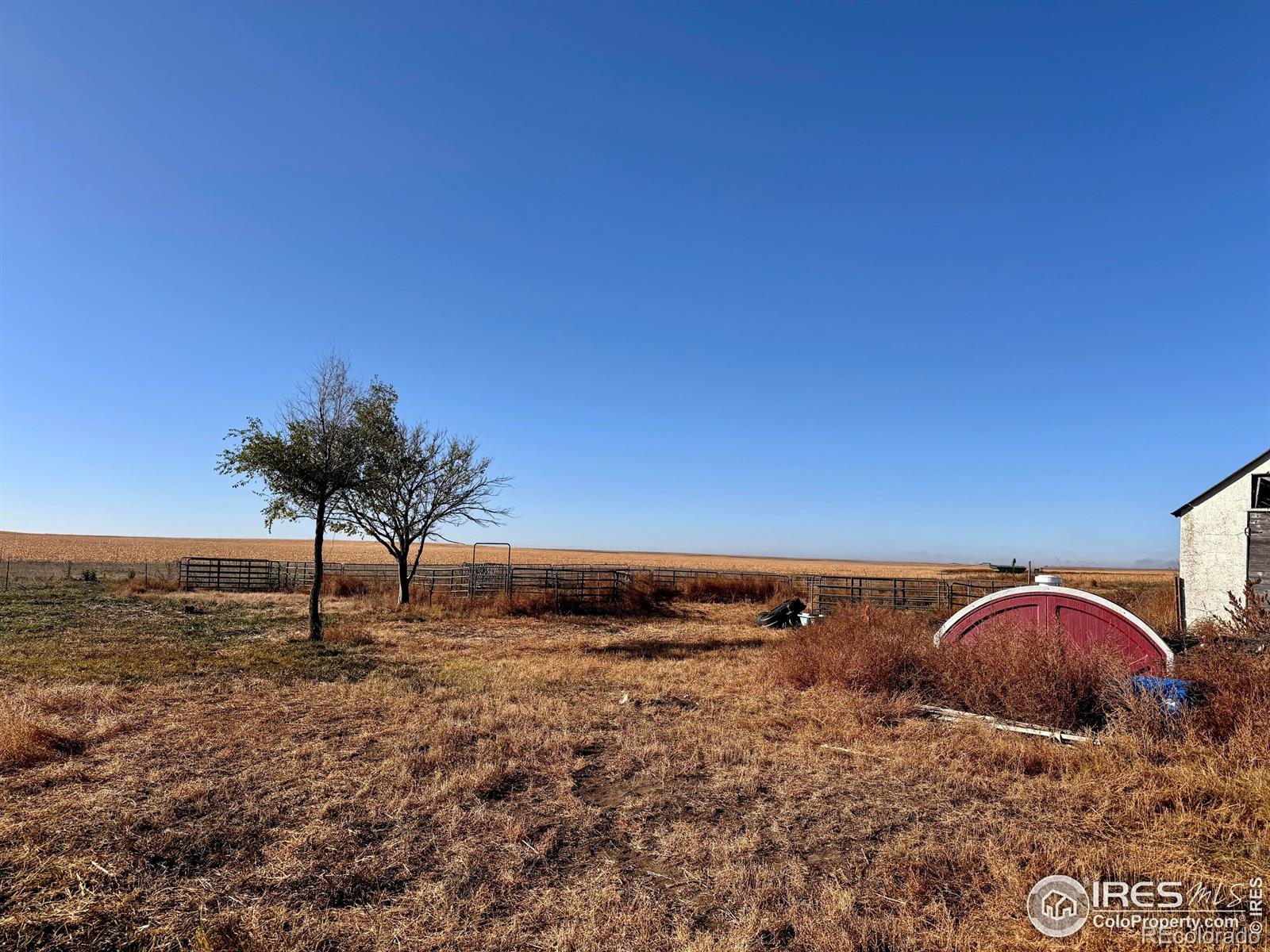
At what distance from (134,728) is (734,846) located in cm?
734

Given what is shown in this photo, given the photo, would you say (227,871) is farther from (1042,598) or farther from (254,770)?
(1042,598)

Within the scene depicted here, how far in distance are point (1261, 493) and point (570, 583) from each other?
20.7 m

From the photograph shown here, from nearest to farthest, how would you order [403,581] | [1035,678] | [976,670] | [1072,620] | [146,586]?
[1035,678] → [976,670] → [1072,620] → [403,581] → [146,586]

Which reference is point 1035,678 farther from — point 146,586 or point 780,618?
point 146,586

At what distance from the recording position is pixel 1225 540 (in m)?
15.4

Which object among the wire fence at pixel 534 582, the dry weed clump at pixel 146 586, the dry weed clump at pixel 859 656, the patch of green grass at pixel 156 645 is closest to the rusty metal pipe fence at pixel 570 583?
the wire fence at pixel 534 582

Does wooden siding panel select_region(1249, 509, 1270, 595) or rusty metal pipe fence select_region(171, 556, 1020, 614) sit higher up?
wooden siding panel select_region(1249, 509, 1270, 595)

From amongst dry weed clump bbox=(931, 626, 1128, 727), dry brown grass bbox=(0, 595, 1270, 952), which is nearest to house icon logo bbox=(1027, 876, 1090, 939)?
dry brown grass bbox=(0, 595, 1270, 952)

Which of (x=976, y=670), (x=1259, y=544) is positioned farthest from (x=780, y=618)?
(x=976, y=670)

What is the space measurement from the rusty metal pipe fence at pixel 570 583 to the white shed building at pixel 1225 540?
5.52m

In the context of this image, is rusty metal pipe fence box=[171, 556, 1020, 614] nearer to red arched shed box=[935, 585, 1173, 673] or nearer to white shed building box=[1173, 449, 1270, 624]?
white shed building box=[1173, 449, 1270, 624]

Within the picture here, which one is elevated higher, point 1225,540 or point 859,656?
point 1225,540

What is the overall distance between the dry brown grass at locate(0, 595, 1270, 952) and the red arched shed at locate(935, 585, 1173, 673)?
2.28 metres

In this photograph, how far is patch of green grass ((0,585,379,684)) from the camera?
11445 mm
